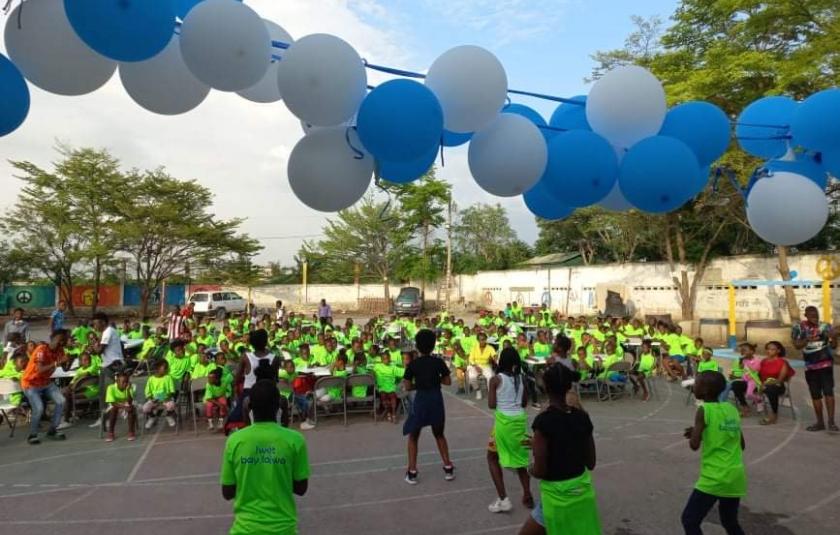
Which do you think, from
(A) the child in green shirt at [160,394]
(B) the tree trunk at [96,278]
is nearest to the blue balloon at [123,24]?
(A) the child in green shirt at [160,394]

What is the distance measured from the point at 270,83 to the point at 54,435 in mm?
5361

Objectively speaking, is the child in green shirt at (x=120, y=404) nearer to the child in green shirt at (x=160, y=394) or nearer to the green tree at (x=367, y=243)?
the child in green shirt at (x=160, y=394)

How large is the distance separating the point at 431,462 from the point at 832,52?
10.8 metres

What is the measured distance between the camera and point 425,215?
3019cm

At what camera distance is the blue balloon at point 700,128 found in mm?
4898

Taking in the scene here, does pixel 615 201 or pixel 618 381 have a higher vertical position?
pixel 615 201

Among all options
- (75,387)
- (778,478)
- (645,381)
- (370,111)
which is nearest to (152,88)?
(370,111)

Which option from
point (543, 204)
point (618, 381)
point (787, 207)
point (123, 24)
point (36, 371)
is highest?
point (123, 24)

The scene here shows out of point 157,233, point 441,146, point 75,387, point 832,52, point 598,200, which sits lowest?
point 75,387

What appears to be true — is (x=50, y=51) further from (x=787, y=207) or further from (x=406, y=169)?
(x=787, y=207)

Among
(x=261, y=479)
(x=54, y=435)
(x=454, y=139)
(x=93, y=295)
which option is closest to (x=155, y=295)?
(x=93, y=295)

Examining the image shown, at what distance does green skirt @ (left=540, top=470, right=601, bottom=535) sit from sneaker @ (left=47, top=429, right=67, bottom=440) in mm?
6313

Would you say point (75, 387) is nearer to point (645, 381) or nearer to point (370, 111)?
point (370, 111)

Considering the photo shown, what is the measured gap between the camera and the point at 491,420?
24.4ft
